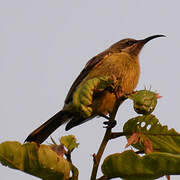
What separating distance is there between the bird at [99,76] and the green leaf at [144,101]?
2.43 m

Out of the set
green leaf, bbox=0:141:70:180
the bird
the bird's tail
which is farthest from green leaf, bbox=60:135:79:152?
the bird

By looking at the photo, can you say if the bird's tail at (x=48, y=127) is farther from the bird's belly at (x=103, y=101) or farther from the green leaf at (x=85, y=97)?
the green leaf at (x=85, y=97)

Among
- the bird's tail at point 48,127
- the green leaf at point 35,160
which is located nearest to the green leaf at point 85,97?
the green leaf at point 35,160

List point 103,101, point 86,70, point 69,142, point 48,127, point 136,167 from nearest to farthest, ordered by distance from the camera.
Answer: point 136,167 → point 69,142 → point 103,101 → point 48,127 → point 86,70

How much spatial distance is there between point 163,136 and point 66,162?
2.16 feet

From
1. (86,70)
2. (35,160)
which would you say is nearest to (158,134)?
(35,160)

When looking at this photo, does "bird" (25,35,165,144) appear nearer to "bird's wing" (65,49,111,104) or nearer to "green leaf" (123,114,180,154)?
"bird's wing" (65,49,111,104)

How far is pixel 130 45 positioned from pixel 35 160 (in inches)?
183

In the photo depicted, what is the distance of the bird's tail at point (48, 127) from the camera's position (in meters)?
4.47

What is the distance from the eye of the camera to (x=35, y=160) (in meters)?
2.05

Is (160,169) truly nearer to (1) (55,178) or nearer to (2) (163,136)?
(2) (163,136)

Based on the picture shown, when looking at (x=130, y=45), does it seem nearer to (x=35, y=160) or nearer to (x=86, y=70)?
(x=86, y=70)

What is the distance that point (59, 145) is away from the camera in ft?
7.11

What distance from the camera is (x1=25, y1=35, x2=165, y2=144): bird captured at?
4805 millimetres
